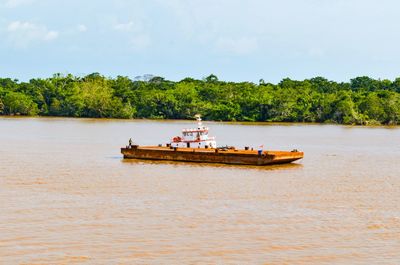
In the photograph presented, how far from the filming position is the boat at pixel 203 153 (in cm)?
4612

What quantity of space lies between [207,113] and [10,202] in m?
123

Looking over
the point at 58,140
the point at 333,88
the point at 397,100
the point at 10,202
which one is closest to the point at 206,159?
the point at 10,202

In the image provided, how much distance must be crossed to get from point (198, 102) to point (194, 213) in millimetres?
127071

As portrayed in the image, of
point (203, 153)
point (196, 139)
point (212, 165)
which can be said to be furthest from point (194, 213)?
point (196, 139)

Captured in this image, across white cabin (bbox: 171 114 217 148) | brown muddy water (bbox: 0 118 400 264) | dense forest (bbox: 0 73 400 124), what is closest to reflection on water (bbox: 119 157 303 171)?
brown muddy water (bbox: 0 118 400 264)

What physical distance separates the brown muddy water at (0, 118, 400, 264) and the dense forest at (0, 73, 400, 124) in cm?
9474

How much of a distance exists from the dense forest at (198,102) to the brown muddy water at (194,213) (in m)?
94.7

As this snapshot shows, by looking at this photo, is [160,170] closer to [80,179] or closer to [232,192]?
[80,179]

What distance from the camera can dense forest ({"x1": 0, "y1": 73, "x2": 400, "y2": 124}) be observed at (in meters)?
139

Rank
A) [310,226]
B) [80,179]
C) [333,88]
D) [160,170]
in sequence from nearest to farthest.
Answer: [310,226]
[80,179]
[160,170]
[333,88]

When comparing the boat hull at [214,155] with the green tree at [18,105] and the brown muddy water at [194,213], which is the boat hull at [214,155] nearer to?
the brown muddy water at [194,213]

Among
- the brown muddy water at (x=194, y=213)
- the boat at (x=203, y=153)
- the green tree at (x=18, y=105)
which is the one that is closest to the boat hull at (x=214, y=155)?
the boat at (x=203, y=153)

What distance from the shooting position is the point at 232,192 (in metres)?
33.0

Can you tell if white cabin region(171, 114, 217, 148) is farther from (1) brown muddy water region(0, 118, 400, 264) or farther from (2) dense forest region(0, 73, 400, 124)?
(2) dense forest region(0, 73, 400, 124)
